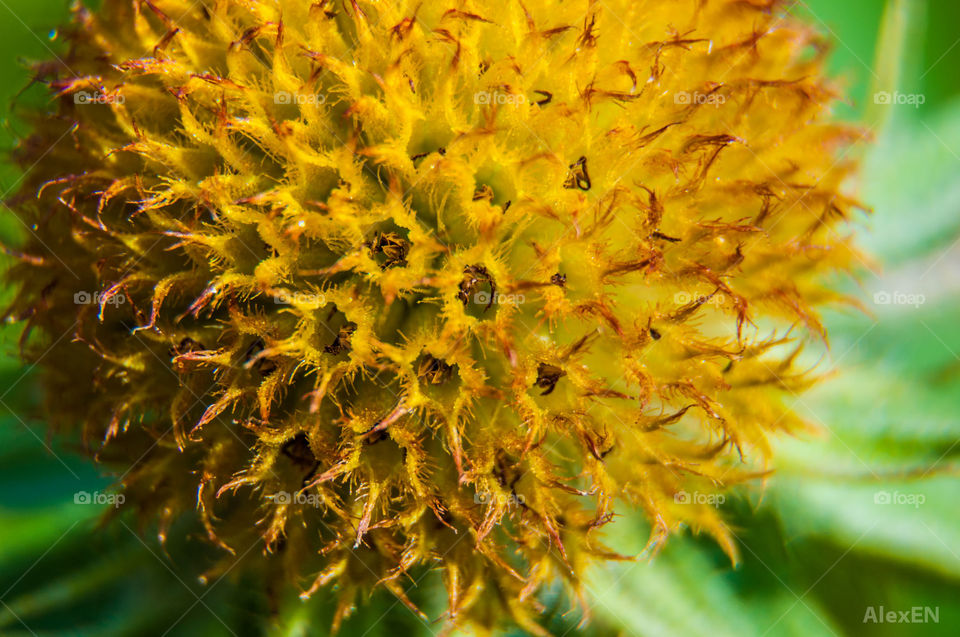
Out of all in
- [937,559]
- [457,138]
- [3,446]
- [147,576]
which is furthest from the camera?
[3,446]

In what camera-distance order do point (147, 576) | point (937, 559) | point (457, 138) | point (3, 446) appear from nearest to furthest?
point (457, 138) → point (937, 559) → point (147, 576) → point (3, 446)

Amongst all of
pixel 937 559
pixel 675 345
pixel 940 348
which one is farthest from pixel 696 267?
pixel 940 348

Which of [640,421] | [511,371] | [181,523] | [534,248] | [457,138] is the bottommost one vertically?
[181,523]

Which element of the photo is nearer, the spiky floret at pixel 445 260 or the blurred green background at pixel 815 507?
the spiky floret at pixel 445 260

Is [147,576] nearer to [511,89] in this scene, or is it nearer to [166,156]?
[166,156]

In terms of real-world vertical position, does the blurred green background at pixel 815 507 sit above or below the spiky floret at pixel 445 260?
below
